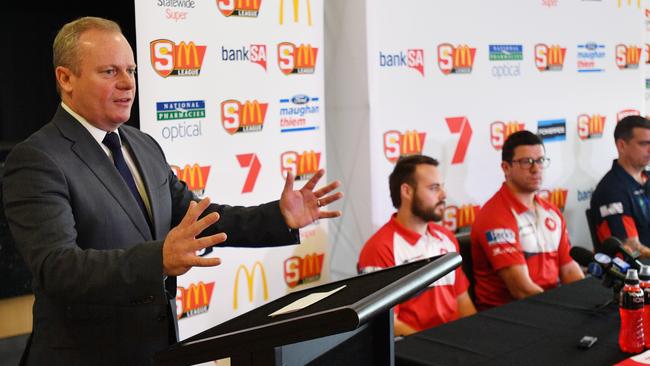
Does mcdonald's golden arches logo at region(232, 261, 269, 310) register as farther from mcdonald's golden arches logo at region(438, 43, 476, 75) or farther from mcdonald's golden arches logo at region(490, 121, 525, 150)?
mcdonald's golden arches logo at region(490, 121, 525, 150)

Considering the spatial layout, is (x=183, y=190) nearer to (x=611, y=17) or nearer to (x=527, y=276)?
(x=527, y=276)

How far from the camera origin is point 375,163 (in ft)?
13.1

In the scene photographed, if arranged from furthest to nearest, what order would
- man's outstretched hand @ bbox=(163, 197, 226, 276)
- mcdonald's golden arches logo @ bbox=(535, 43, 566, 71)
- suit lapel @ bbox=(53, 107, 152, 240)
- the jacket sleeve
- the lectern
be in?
mcdonald's golden arches logo @ bbox=(535, 43, 566, 71), suit lapel @ bbox=(53, 107, 152, 240), the jacket sleeve, man's outstretched hand @ bbox=(163, 197, 226, 276), the lectern

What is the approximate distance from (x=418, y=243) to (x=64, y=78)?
6.62 ft

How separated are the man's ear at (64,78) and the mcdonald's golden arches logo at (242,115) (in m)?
1.45

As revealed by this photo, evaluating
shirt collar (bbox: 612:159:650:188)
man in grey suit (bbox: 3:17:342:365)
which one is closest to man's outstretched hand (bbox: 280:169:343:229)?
man in grey suit (bbox: 3:17:342:365)

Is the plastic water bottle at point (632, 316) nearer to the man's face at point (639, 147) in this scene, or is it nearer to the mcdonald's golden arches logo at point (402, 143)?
the mcdonald's golden arches logo at point (402, 143)

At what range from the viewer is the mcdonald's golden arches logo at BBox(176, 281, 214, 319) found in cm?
326

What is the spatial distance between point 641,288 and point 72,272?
1763mm

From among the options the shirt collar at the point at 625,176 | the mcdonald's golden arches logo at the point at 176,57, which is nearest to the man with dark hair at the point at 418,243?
the mcdonald's golden arches logo at the point at 176,57

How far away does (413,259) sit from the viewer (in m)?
3.52

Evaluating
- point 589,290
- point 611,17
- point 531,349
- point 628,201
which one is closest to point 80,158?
point 531,349

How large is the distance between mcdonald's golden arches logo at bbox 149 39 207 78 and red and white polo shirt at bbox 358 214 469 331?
3.60ft

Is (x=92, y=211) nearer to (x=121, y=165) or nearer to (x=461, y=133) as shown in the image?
(x=121, y=165)
